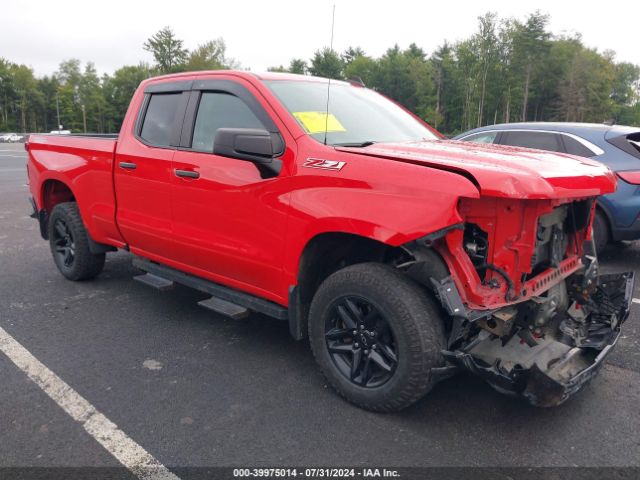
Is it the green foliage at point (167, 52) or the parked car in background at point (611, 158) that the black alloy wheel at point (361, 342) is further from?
the green foliage at point (167, 52)

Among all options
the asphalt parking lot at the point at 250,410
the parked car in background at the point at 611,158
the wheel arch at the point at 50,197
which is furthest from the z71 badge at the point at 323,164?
the parked car in background at the point at 611,158

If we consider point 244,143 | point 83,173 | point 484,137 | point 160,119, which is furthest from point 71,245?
point 484,137

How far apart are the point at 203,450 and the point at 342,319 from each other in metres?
1.03

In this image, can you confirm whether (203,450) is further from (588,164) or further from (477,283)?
(588,164)

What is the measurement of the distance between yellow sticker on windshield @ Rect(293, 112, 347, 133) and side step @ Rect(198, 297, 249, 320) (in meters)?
1.29

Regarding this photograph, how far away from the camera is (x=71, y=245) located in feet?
17.6

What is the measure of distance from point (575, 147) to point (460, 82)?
6685 centimetres

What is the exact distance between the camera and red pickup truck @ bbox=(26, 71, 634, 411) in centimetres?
263

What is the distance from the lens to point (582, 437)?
2789 millimetres

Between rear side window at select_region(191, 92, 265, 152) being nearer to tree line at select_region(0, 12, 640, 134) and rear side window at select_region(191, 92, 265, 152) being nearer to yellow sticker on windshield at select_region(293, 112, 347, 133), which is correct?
yellow sticker on windshield at select_region(293, 112, 347, 133)

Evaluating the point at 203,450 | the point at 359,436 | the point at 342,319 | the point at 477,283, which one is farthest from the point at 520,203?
the point at 203,450

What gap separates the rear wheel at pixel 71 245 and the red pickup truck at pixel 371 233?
1.05 m

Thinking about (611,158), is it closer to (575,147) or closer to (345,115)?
(575,147)

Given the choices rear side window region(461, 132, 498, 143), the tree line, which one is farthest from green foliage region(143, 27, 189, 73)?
rear side window region(461, 132, 498, 143)
